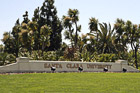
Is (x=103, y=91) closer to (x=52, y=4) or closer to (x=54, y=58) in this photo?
(x=54, y=58)

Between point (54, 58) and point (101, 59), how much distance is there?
21.5ft

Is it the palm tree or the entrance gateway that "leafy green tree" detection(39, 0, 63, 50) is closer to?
the palm tree

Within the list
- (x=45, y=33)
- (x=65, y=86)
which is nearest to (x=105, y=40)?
(x=45, y=33)

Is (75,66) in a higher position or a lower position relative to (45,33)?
lower

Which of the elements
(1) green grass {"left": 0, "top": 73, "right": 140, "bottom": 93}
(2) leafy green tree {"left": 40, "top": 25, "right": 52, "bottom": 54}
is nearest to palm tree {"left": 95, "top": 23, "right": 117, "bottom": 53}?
(2) leafy green tree {"left": 40, "top": 25, "right": 52, "bottom": 54}

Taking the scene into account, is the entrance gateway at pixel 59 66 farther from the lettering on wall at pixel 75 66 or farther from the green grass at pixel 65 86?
the green grass at pixel 65 86

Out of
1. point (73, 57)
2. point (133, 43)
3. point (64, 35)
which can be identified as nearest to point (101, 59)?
point (73, 57)

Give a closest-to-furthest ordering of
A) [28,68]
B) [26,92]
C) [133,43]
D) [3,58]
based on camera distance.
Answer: [26,92] → [28,68] → [3,58] → [133,43]

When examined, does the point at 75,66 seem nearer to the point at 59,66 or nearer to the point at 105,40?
the point at 59,66

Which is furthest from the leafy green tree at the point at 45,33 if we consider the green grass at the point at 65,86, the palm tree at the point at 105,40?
the green grass at the point at 65,86

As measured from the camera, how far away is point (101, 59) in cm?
3475

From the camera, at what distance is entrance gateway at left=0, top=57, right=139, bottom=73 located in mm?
23666

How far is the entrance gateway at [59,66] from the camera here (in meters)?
23.7

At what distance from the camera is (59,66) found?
2659cm
